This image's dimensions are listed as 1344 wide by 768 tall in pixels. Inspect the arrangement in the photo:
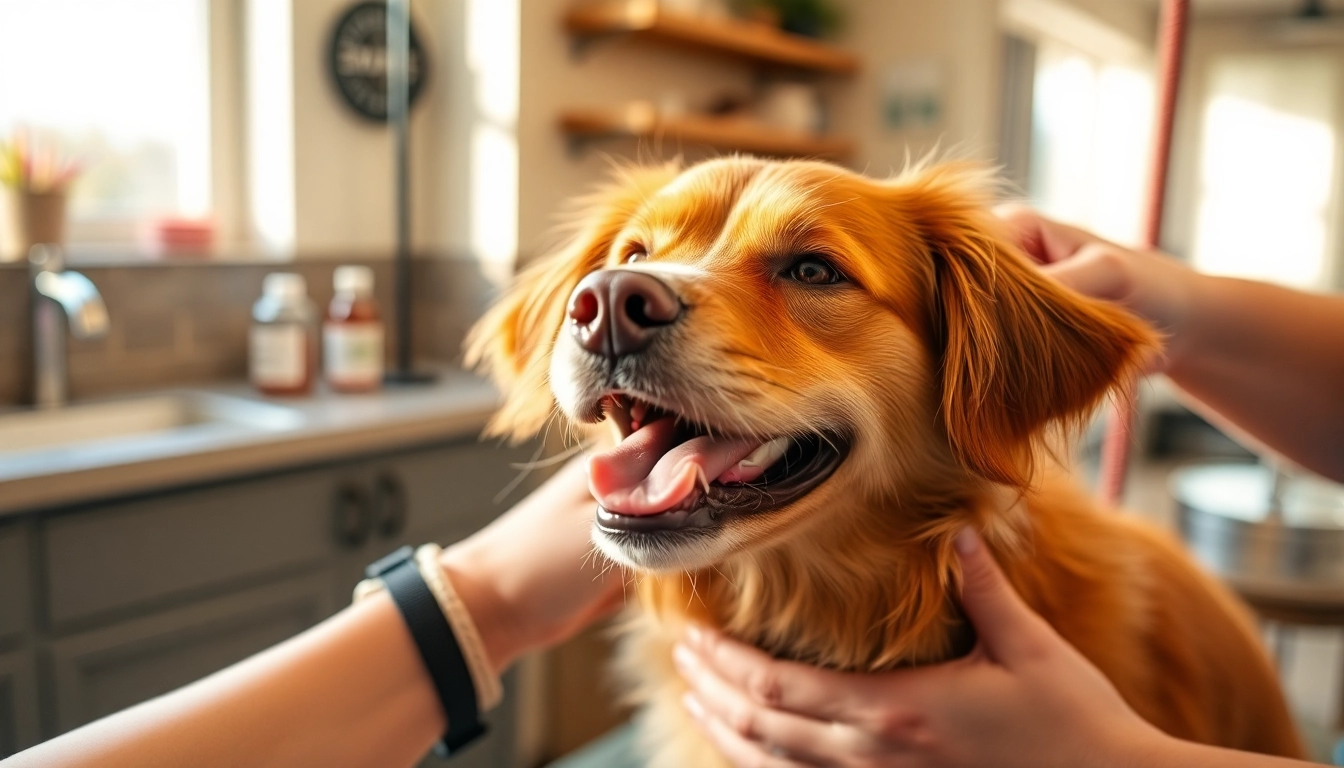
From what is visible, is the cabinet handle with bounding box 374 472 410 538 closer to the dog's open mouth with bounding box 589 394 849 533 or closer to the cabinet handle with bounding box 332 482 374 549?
the cabinet handle with bounding box 332 482 374 549

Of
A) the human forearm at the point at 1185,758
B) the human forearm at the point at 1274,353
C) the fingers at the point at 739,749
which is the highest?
the human forearm at the point at 1274,353

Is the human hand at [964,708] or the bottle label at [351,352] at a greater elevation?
the bottle label at [351,352]

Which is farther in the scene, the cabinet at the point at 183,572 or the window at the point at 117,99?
the window at the point at 117,99

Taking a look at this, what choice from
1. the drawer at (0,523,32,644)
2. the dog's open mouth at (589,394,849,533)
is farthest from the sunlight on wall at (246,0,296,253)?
the dog's open mouth at (589,394,849,533)

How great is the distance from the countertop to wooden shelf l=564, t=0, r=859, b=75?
97 cm

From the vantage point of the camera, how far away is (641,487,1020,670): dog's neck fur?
0.93 metres

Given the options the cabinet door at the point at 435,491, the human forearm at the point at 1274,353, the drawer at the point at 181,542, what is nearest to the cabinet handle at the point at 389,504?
the cabinet door at the point at 435,491

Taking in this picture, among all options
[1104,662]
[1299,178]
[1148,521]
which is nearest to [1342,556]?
[1148,521]

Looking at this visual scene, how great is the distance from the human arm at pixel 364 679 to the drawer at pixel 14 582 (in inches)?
29.0

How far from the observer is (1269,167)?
19.7ft

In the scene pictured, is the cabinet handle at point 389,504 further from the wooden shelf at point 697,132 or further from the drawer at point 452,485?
the wooden shelf at point 697,132

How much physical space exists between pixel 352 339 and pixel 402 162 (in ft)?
1.48

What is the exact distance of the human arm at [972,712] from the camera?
81 centimetres

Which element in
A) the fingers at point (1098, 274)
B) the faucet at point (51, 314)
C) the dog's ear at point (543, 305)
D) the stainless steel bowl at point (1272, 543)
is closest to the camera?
the fingers at point (1098, 274)
